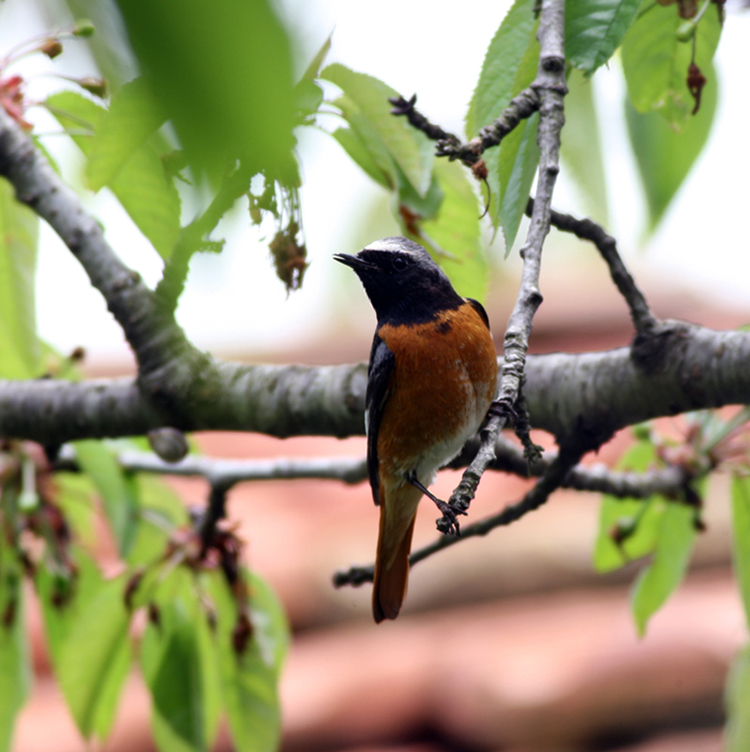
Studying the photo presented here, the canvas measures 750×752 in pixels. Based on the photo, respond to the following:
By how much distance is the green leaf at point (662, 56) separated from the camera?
6.44 ft

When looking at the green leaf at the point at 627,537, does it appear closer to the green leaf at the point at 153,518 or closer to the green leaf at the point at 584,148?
the green leaf at the point at 584,148

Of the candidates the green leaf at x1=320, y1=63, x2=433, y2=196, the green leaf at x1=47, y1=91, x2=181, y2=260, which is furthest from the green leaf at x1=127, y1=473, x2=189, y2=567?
the green leaf at x1=320, y1=63, x2=433, y2=196

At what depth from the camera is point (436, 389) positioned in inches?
92.3

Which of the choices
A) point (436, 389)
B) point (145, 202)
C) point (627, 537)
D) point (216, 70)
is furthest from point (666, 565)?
point (216, 70)

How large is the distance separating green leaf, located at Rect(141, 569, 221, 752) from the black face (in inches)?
53.5

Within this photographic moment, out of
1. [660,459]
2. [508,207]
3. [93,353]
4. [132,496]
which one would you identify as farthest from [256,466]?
[93,353]

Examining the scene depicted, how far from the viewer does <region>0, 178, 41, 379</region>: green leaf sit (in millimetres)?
2658

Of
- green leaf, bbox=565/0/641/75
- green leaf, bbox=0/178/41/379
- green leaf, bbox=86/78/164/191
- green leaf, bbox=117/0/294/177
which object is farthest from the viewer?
green leaf, bbox=0/178/41/379

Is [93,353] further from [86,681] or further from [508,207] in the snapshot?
[508,207]

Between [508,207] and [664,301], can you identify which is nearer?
[508,207]

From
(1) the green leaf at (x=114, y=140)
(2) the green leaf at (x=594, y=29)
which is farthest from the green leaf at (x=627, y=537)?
(1) the green leaf at (x=114, y=140)

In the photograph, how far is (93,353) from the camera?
32.5 ft

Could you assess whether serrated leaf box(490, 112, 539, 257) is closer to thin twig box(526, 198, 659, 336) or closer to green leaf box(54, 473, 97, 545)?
thin twig box(526, 198, 659, 336)

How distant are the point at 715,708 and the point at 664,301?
18.1 feet
